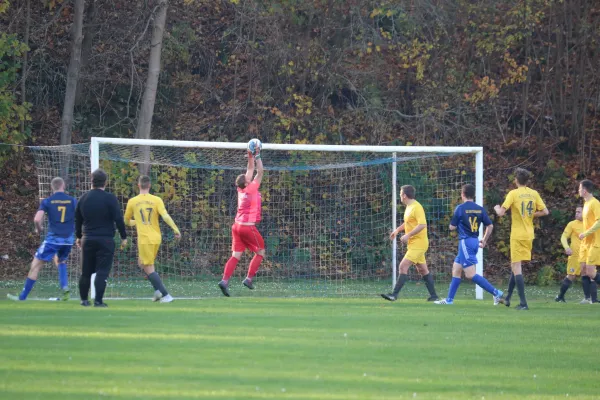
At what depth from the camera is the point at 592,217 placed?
51.4 ft

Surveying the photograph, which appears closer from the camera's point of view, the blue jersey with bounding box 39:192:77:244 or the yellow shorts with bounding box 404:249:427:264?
the blue jersey with bounding box 39:192:77:244

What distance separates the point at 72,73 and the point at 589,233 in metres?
14.3

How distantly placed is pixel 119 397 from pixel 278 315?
19.1 ft

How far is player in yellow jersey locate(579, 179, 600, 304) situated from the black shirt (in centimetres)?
762

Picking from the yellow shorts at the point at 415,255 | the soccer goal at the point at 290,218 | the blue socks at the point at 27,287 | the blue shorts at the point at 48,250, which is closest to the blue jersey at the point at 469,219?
the yellow shorts at the point at 415,255

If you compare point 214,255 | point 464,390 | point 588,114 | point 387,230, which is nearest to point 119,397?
point 464,390

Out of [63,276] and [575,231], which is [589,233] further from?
[63,276]

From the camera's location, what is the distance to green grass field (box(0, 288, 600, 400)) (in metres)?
7.03

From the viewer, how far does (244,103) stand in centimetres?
2703

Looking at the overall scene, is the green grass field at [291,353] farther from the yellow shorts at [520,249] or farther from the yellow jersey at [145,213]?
the yellow shorts at [520,249]

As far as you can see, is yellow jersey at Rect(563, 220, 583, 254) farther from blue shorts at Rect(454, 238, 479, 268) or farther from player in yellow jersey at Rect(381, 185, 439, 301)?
player in yellow jersey at Rect(381, 185, 439, 301)

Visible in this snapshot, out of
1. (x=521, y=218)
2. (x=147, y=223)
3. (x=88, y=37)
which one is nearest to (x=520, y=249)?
(x=521, y=218)

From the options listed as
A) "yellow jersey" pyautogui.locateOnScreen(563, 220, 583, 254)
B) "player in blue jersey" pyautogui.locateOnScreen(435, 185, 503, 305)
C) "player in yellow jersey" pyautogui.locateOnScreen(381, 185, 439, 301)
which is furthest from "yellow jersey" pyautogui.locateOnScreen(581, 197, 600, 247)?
"player in yellow jersey" pyautogui.locateOnScreen(381, 185, 439, 301)

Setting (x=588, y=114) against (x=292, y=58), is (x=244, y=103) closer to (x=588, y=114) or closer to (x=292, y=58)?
(x=292, y=58)
